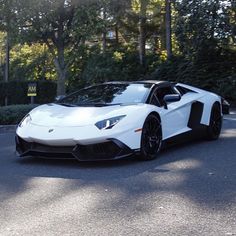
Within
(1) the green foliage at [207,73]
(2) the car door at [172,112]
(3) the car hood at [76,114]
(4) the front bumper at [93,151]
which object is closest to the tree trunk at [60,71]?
(1) the green foliage at [207,73]

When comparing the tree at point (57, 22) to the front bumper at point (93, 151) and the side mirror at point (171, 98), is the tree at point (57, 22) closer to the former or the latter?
the side mirror at point (171, 98)

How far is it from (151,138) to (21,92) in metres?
17.4

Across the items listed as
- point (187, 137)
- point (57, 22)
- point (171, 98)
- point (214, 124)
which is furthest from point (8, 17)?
point (171, 98)

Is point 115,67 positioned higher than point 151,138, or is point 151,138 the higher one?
point 115,67

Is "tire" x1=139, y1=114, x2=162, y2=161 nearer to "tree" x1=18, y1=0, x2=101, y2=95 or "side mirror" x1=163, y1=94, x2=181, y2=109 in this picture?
"side mirror" x1=163, y1=94, x2=181, y2=109

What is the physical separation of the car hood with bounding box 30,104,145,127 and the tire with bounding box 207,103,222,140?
220 cm

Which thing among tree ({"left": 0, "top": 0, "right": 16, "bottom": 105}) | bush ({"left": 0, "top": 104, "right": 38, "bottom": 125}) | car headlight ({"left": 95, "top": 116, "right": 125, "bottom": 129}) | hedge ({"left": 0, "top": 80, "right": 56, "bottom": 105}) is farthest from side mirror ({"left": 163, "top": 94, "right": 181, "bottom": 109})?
hedge ({"left": 0, "top": 80, "right": 56, "bottom": 105})

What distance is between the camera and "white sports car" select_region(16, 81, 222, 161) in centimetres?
673

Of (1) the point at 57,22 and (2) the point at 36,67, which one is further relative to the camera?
(2) the point at 36,67

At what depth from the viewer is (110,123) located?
6.79 m

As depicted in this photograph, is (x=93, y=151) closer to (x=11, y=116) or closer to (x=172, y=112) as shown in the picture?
(x=172, y=112)

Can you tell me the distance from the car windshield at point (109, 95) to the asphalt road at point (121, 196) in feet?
3.16

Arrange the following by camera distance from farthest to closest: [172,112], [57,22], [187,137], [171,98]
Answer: [57,22], [187,137], [172,112], [171,98]

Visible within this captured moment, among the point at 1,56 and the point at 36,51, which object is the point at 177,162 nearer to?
the point at 36,51
